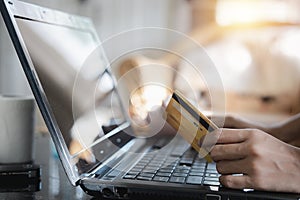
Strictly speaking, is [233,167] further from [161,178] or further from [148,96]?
[148,96]

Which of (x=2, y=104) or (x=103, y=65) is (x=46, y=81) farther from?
(x=103, y=65)

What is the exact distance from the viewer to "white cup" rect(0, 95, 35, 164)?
72 cm

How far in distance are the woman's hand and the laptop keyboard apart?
4 cm

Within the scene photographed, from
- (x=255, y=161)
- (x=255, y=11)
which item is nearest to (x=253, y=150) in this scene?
(x=255, y=161)

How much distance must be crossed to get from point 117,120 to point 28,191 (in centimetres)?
35

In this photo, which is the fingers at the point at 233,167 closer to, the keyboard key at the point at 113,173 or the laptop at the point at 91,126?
the laptop at the point at 91,126

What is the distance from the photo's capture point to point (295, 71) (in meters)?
2.86

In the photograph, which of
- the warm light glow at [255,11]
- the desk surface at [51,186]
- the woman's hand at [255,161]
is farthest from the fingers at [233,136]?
the warm light glow at [255,11]

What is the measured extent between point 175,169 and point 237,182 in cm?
16

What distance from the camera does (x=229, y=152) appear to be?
1.90 feet

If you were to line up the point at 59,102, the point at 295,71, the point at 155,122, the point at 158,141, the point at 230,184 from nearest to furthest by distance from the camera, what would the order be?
1. the point at 230,184
2. the point at 59,102
3. the point at 155,122
4. the point at 158,141
5. the point at 295,71

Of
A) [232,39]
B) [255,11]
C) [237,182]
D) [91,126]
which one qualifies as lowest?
[237,182]

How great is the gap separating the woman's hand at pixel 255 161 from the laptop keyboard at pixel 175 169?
0.14 feet

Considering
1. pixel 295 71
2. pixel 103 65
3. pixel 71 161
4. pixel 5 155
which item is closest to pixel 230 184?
pixel 71 161
